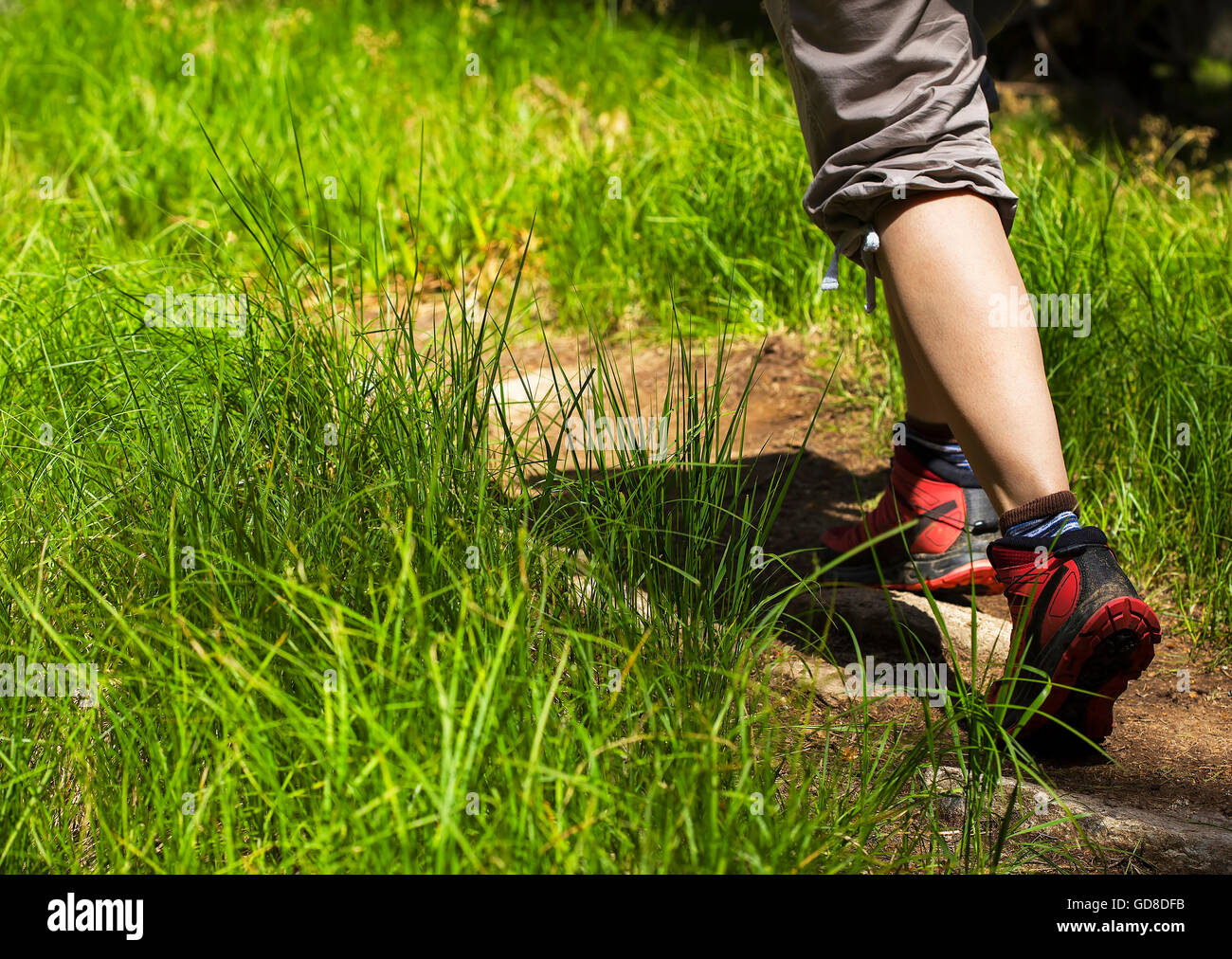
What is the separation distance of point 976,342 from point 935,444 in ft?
2.02

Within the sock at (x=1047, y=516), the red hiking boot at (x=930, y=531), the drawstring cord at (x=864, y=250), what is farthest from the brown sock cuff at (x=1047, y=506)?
the red hiking boot at (x=930, y=531)

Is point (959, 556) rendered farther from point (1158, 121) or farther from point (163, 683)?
point (1158, 121)

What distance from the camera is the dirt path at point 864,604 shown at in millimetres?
1520

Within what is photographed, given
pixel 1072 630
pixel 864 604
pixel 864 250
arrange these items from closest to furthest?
pixel 1072 630
pixel 864 250
pixel 864 604

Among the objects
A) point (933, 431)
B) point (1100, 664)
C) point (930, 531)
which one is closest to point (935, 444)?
point (933, 431)

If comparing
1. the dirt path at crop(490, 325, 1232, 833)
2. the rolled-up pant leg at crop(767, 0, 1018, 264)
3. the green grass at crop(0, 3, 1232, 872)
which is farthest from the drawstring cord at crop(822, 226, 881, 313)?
the green grass at crop(0, 3, 1232, 872)

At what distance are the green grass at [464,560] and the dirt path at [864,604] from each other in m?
0.11

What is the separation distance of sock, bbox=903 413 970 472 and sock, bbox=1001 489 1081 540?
0.55 meters

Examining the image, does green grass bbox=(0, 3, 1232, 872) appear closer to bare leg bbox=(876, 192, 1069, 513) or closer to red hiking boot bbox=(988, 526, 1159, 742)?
red hiking boot bbox=(988, 526, 1159, 742)

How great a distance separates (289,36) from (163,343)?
3.00 m

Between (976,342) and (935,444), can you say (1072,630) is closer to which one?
(976,342)

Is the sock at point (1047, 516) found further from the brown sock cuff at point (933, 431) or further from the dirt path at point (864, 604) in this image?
the brown sock cuff at point (933, 431)

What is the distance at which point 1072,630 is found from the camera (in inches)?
53.7

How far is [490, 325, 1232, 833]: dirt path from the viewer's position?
4.99 feet
